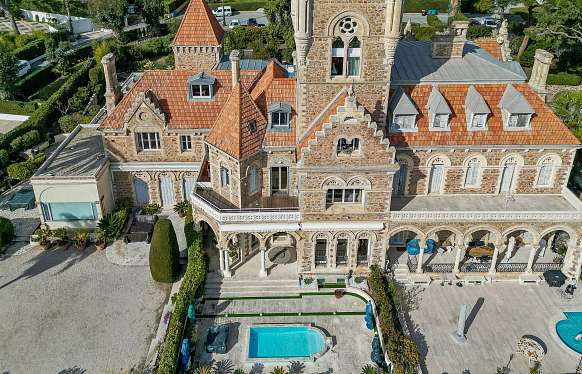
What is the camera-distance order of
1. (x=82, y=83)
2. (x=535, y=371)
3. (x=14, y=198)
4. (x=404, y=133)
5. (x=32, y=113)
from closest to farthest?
(x=535, y=371), (x=404, y=133), (x=14, y=198), (x=32, y=113), (x=82, y=83)

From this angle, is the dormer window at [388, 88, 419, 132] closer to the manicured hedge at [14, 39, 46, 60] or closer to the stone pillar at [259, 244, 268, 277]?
the stone pillar at [259, 244, 268, 277]

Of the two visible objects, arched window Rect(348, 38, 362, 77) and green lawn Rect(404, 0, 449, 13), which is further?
green lawn Rect(404, 0, 449, 13)

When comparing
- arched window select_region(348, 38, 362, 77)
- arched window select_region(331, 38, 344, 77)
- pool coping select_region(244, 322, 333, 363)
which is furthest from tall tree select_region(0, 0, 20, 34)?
pool coping select_region(244, 322, 333, 363)

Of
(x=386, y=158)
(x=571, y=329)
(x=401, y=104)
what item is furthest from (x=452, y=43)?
(x=571, y=329)

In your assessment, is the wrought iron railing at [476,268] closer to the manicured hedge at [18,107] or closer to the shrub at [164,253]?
the shrub at [164,253]

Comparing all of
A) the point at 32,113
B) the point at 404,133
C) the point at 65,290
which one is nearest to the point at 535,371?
the point at 404,133

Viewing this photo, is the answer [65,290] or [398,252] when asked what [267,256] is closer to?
[398,252]

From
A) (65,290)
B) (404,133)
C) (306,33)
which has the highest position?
(306,33)
